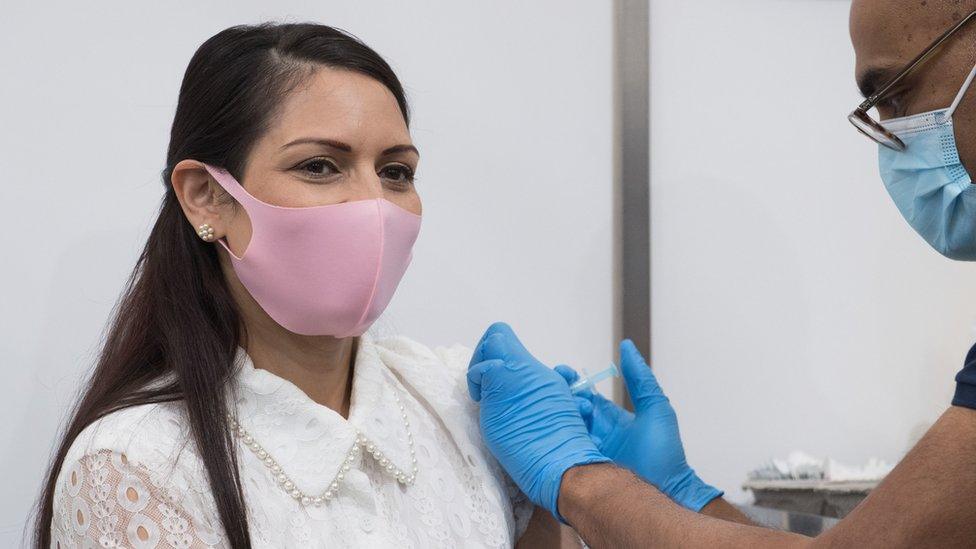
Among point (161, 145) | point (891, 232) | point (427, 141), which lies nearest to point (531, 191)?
point (427, 141)

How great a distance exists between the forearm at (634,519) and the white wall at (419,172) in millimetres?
609

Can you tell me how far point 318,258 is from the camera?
1432 mm

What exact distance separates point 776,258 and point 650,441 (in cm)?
72

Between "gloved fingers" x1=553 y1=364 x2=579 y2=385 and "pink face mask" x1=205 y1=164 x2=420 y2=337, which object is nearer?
"pink face mask" x1=205 y1=164 x2=420 y2=337

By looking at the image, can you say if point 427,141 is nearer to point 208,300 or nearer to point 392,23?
point 392,23

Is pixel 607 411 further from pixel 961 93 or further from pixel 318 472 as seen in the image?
pixel 961 93

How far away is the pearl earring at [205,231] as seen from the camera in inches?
59.0

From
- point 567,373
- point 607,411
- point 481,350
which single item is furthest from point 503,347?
point 607,411

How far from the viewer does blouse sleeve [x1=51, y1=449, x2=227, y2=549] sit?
127 centimetres

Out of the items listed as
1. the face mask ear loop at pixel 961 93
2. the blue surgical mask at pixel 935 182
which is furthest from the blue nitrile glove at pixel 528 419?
the face mask ear loop at pixel 961 93

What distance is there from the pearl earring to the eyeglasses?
3.07 ft

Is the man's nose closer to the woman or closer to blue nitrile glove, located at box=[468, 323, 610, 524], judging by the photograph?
the woman

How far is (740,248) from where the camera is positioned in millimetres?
2287

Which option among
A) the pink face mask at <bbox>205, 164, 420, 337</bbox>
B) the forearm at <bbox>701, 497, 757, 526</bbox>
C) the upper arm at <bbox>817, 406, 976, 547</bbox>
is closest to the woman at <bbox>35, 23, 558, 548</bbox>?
the pink face mask at <bbox>205, 164, 420, 337</bbox>
